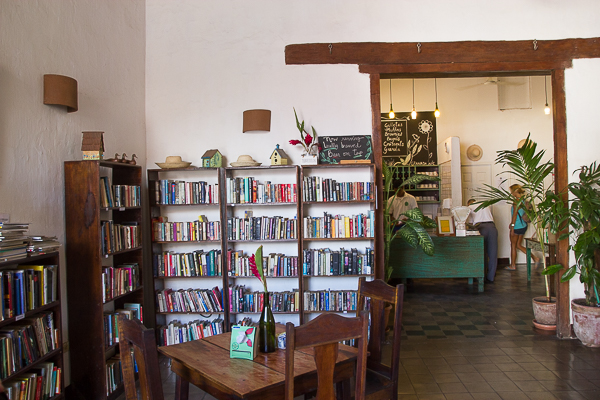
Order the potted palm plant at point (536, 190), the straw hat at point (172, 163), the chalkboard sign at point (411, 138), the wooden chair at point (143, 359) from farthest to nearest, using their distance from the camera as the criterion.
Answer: the chalkboard sign at point (411, 138) → the potted palm plant at point (536, 190) → the straw hat at point (172, 163) → the wooden chair at point (143, 359)

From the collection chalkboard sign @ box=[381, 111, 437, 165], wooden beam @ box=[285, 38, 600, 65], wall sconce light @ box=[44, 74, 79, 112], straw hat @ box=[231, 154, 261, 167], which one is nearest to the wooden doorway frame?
wooden beam @ box=[285, 38, 600, 65]

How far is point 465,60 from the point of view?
203 inches

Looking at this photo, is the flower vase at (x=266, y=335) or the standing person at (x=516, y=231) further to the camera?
the standing person at (x=516, y=231)

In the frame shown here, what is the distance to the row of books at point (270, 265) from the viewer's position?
190 inches

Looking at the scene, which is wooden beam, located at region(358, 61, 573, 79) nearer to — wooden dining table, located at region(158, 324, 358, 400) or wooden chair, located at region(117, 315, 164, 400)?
wooden dining table, located at region(158, 324, 358, 400)

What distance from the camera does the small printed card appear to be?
245cm

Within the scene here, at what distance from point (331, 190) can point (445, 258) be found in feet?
10.7

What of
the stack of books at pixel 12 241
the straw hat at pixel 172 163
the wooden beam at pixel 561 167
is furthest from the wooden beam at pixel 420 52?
the stack of books at pixel 12 241

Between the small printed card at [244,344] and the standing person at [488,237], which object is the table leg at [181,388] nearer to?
the small printed card at [244,344]

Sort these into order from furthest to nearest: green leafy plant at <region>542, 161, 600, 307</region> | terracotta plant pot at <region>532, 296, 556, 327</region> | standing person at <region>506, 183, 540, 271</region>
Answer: standing person at <region>506, 183, 540, 271</region> < terracotta plant pot at <region>532, 296, 556, 327</region> < green leafy plant at <region>542, 161, 600, 307</region>

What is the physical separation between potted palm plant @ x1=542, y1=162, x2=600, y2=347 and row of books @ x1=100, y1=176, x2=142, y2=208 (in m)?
4.36

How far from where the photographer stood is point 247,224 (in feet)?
15.8

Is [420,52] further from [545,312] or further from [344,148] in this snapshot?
[545,312]

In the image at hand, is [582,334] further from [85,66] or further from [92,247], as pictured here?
[85,66]
